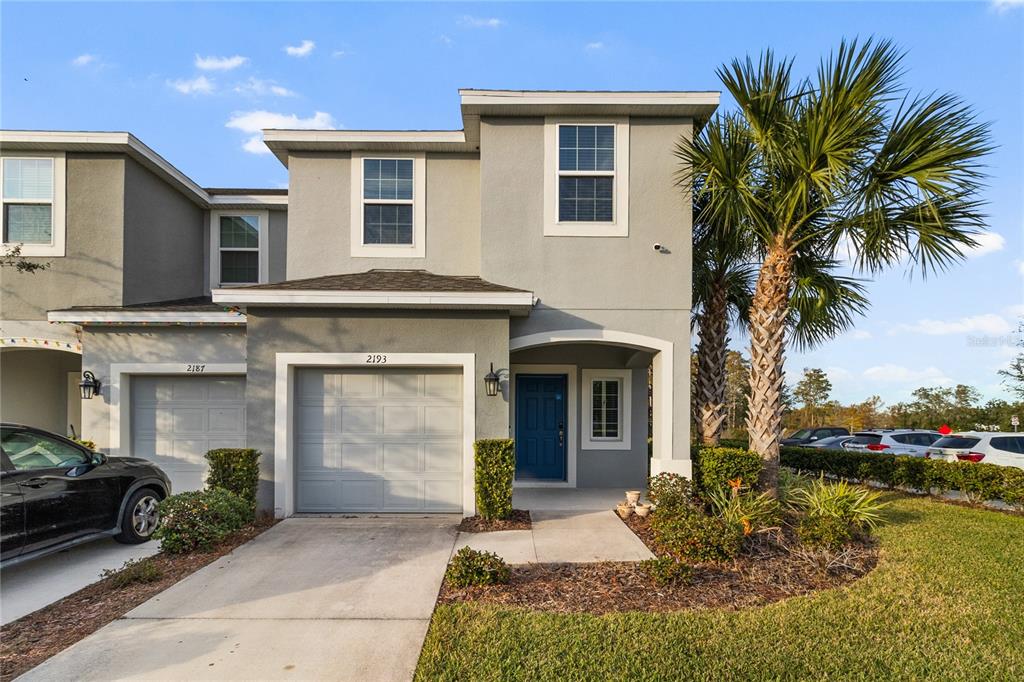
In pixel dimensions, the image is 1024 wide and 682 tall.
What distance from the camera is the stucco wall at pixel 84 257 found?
386 inches

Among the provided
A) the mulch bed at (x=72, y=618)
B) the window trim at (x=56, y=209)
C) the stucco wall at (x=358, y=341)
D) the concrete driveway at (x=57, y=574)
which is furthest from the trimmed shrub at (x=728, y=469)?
the window trim at (x=56, y=209)

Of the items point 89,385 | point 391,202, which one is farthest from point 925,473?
point 89,385

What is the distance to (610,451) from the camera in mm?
10734

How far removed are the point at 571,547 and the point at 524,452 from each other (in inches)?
171

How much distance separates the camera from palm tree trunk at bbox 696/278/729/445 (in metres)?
10.9

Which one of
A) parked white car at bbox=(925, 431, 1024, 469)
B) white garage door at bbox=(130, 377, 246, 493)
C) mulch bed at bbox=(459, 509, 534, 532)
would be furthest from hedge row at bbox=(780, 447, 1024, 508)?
white garage door at bbox=(130, 377, 246, 493)

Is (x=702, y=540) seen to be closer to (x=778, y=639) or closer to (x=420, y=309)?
(x=778, y=639)

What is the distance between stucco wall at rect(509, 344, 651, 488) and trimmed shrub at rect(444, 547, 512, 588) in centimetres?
545

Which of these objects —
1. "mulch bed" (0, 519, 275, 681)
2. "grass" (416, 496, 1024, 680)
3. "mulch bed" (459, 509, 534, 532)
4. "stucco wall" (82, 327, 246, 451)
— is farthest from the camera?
"stucco wall" (82, 327, 246, 451)

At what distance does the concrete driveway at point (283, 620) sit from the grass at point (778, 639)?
465mm

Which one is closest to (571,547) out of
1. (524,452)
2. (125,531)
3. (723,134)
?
(524,452)

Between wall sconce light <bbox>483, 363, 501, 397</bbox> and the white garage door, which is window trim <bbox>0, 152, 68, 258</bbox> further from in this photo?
wall sconce light <bbox>483, 363, 501, 397</bbox>

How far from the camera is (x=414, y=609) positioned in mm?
4949

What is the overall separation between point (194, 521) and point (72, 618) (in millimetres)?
1759
